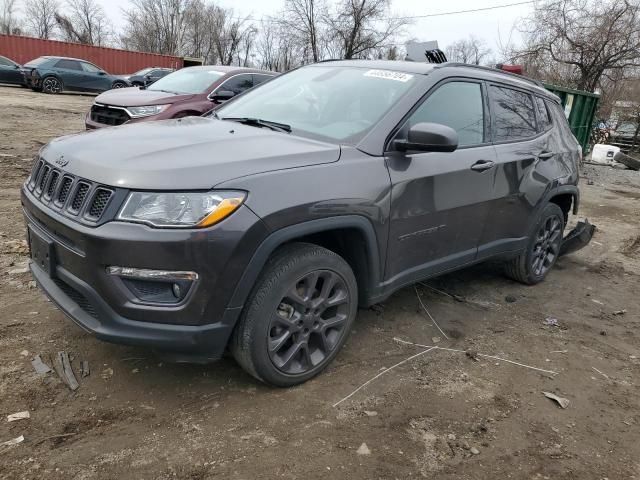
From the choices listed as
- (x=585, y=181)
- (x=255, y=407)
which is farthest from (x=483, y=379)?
(x=585, y=181)

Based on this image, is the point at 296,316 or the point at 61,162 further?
the point at 296,316

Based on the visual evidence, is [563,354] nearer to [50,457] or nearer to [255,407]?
[255,407]

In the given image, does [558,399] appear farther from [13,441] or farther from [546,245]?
[13,441]

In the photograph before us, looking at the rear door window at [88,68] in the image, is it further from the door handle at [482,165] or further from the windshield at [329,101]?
the door handle at [482,165]

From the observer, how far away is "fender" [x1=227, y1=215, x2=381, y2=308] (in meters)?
2.50

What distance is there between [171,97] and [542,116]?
534 cm

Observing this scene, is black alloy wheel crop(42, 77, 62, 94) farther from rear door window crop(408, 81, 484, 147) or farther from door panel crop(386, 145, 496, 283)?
door panel crop(386, 145, 496, 283)

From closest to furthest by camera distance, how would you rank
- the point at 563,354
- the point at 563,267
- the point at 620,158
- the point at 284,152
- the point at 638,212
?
the point at 284,152 < the point at 563,354 < the point at 563,267 < the point at 638,212 < the point at 620,158

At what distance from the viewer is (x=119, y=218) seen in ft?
7.72

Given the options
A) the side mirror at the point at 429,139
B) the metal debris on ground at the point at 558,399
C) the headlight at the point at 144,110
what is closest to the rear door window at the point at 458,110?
the side mirror at the point at 429,139

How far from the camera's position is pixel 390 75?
357cm

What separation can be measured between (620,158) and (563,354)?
14087 millimetres

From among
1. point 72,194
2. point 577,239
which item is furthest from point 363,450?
point 577,239

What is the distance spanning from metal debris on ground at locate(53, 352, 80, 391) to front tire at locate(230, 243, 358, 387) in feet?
2.93
